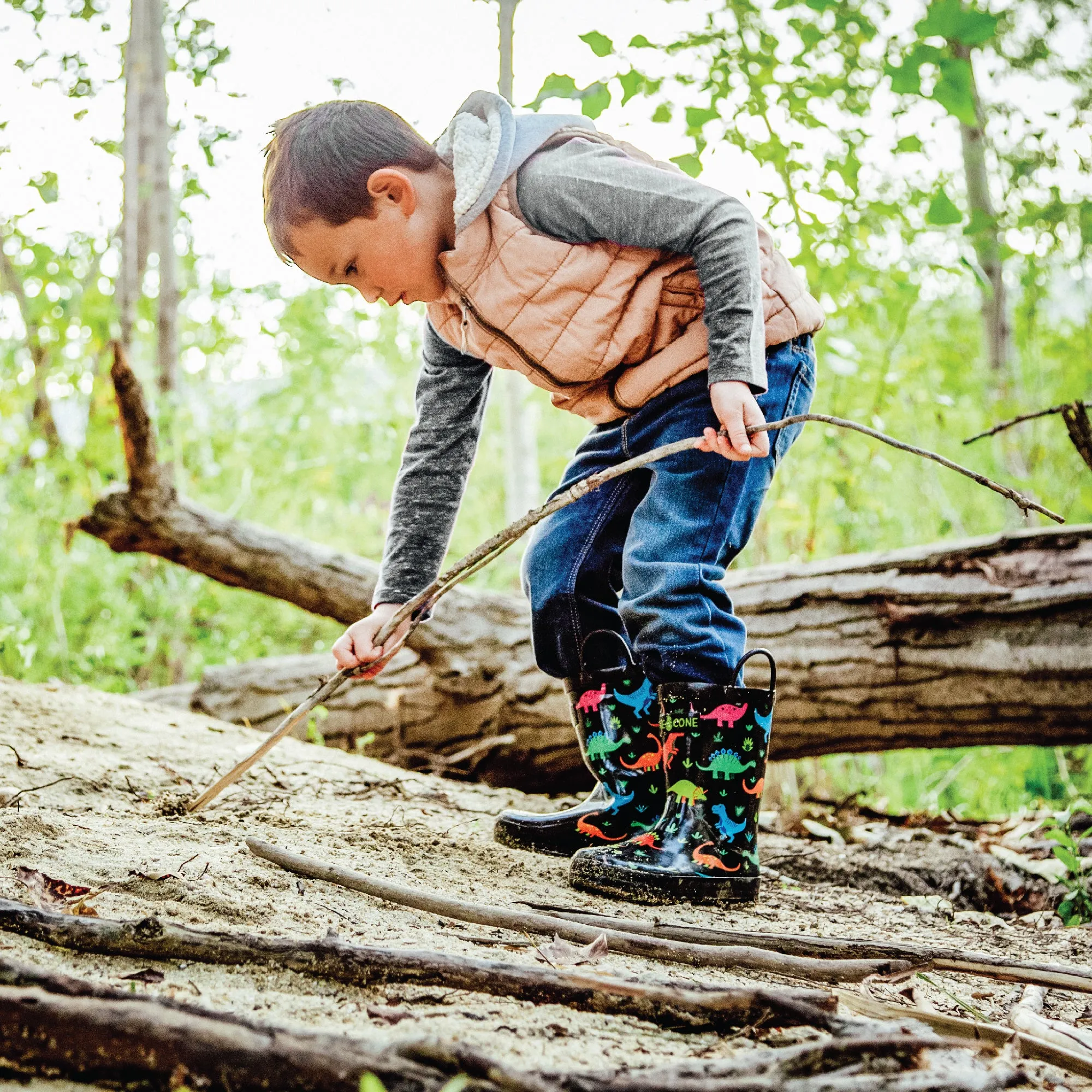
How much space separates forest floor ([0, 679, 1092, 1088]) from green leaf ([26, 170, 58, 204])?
12.1 ft

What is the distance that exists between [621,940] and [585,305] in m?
1.11

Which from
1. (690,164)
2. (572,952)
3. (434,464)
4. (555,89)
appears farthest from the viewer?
(690,164)

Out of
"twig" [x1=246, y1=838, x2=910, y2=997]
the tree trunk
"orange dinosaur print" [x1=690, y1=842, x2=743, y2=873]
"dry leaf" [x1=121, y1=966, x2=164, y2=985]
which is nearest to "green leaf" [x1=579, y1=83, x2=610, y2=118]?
"orange dinosaur print" [x1=690, y1=842, x2=743, y2=873]

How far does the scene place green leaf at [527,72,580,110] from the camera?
305 cm

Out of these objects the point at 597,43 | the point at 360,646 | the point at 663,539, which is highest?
the point at 597,43

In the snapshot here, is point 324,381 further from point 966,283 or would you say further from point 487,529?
point 966,283

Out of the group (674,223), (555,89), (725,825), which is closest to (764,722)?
(725,825)

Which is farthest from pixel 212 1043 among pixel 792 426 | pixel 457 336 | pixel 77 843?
pixel 792 426

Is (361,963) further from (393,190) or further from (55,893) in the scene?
(393,190)

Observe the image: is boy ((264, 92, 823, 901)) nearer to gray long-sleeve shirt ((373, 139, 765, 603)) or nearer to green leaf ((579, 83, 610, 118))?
gray long-sleeve shirt ((373, 139, 765, 603))

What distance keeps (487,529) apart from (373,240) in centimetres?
819

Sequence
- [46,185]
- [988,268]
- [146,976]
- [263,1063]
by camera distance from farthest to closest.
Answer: [988,268], [46,185], [146,976], [263,1063]

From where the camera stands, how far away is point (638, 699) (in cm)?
207

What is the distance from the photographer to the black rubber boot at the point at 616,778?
2064mm
